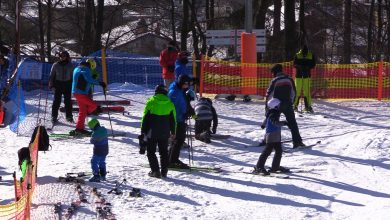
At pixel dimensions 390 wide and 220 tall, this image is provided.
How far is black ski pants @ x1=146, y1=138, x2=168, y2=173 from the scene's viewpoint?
10.4m

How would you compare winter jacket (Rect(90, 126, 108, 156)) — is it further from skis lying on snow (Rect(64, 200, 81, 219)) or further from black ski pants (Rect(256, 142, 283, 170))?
black ski pants (Rect(256, 142, 283, 170))

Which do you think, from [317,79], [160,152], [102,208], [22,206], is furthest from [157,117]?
[317,79]

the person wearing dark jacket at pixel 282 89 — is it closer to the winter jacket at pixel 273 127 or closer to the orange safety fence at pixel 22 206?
the winter jacket at pixel 273 127

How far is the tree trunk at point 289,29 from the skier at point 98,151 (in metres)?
19.1

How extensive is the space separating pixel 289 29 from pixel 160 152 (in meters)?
19.3

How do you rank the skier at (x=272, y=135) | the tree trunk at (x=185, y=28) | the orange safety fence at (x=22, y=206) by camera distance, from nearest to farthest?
the orange safety fence at (x=22, y=206), the skier at (x=272, y=135), the tree trunk at (x=185, y=28)

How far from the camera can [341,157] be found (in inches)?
489

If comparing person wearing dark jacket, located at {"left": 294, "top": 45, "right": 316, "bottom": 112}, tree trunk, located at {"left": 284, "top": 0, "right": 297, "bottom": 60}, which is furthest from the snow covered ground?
tree trunk, located at {"left": 284, "top": 0, "right": 297, "bottom": 60}

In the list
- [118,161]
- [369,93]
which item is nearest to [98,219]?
[118,161]

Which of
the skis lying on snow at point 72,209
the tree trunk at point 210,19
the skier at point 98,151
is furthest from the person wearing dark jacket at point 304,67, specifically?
the tree trunk at point 210,19

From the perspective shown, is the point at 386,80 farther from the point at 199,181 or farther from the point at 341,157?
the point at 199,181

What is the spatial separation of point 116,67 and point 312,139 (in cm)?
1191

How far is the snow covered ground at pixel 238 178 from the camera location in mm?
8859

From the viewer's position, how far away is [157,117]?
10.3 meters
